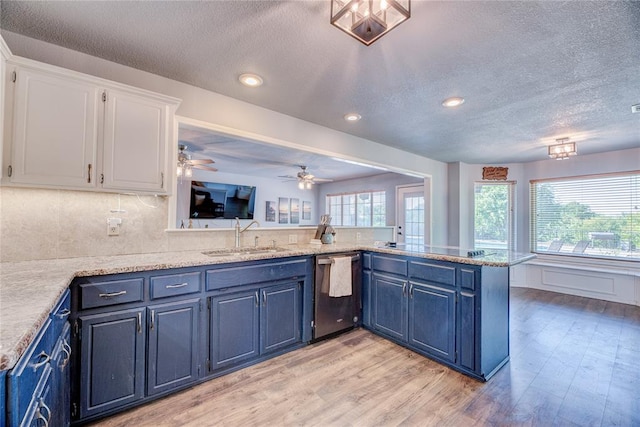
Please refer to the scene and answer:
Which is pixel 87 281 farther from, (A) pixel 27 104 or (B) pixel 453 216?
(B) pixel 453 216

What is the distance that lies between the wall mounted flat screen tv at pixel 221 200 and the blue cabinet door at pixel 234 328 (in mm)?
4673

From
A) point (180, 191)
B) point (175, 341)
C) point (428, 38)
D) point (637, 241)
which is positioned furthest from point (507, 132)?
point (180, 191)

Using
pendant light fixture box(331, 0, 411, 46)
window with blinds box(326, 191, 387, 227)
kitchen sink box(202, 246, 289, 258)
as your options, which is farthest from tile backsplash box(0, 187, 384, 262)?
window with blinds box(326, 191, 387, 227)

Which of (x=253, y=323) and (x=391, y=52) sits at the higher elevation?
(x=391, y=52)

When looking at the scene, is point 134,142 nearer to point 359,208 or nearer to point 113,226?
point 113,226

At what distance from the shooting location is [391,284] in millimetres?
2789

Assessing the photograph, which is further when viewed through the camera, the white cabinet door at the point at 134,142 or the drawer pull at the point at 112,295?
the white cabinet door at the point at 134,142

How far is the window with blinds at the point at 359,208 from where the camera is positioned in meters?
6.95

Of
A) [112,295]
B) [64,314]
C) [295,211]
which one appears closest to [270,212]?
[295,211]

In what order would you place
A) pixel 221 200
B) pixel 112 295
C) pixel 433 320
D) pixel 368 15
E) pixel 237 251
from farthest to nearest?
pixel 221 200
pixel 237 251
pixel 433 320
pixel 112 295
pixel 368 15

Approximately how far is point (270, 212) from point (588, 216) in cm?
662

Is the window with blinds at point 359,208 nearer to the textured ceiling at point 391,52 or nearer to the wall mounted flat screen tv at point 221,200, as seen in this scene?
the wall mounted flat screen tv at point 221,200

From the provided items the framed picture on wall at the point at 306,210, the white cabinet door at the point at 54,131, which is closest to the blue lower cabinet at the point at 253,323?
the white cabinet door at the point at 54,131

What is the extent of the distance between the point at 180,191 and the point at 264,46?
5.19m
